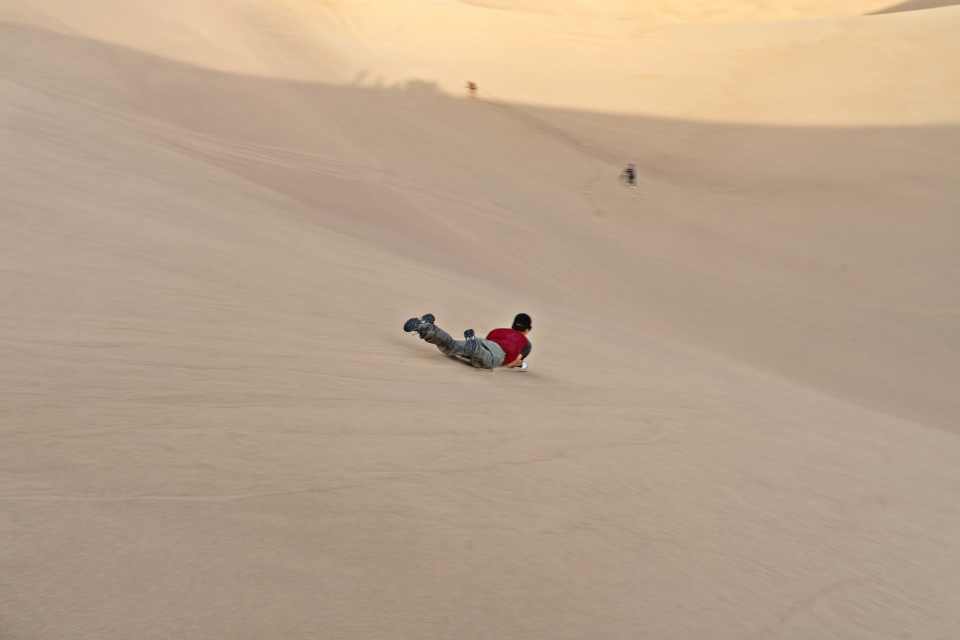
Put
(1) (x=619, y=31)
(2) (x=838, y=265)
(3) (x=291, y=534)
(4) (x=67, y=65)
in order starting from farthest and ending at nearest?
(1) (x=619, y=31)
(2) (x=838, y=265)
(4) (x=67, y=65)
(3) (x=291, y=534)

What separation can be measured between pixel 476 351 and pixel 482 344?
67mm

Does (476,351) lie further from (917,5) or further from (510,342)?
(917,5)

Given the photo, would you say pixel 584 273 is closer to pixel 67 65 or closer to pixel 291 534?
pixel 67 65

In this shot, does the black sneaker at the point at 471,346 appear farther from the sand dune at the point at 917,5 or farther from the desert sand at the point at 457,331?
the sand dune at the point at 917,5

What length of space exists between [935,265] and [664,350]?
255 inches

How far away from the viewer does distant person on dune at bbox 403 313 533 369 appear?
558 cm

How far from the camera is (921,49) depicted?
65.4 ft

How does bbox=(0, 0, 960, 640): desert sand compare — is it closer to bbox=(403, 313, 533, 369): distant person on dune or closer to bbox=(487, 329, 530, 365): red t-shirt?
bbox=(403, 313, 533, 369): distant person on dune

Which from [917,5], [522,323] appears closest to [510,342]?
[522,323]

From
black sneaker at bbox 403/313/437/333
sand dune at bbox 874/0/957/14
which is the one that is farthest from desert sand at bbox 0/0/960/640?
sand dune at bbox 874/0/957/14

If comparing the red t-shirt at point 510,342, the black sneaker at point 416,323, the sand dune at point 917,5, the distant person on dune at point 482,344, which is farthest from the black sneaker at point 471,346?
the sand dune at point 917,5

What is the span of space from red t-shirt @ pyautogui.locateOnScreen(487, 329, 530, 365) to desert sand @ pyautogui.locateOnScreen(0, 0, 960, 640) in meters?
0.28

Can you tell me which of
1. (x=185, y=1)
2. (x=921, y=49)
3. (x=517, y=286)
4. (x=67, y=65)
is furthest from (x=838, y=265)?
(x=185, y=1)

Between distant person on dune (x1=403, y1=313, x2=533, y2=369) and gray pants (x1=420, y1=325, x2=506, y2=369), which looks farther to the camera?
gray pants (x1=420, y1=325, x2=506, y2=369)
